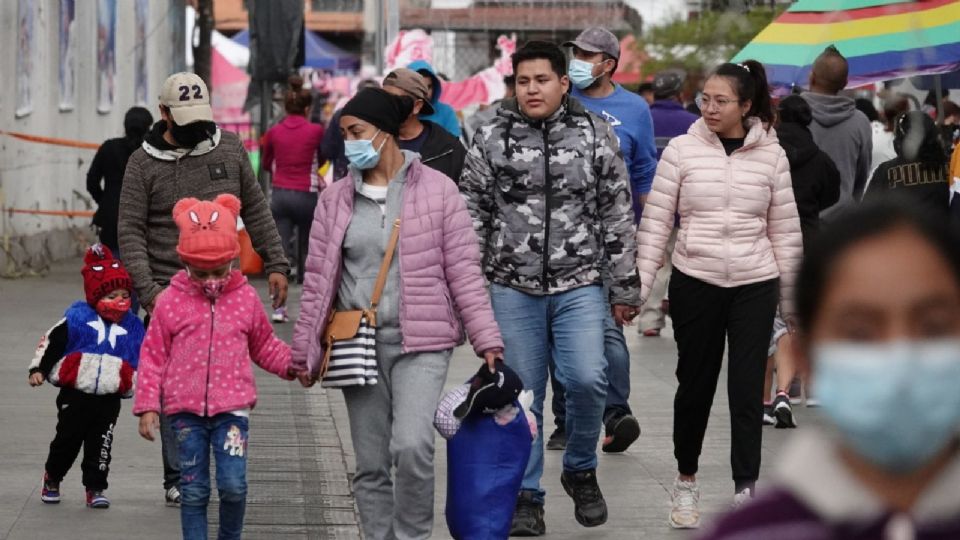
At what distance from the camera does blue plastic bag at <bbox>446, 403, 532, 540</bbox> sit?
20.9 feet

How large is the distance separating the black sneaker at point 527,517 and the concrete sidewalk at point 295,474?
0.43ft

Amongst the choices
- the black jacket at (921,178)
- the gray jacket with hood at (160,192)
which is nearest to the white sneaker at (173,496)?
the gray jacket with hood at (160,192)

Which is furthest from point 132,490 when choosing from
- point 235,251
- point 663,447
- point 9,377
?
point 9,377

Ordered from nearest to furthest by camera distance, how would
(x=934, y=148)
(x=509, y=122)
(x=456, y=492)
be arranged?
(x=456, y=492)
(x=509, y=122)
(x=934, y=148)

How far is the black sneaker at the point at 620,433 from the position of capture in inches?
362

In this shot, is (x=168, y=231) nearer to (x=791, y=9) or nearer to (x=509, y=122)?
(x=509, y=122)

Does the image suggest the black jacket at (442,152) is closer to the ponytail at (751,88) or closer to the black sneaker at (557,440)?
the black sneaker at (557,440)

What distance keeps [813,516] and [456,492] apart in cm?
456

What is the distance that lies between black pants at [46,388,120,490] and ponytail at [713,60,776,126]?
2.73m

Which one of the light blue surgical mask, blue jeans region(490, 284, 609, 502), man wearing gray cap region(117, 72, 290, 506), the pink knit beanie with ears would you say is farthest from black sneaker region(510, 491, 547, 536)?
the light blue surgical mask

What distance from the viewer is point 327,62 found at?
49031mm

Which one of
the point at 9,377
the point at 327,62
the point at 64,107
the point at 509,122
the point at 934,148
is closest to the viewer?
the point at 509,122

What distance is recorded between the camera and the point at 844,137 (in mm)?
10812

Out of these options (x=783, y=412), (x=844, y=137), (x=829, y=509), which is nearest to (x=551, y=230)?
(x=783, y=412)
